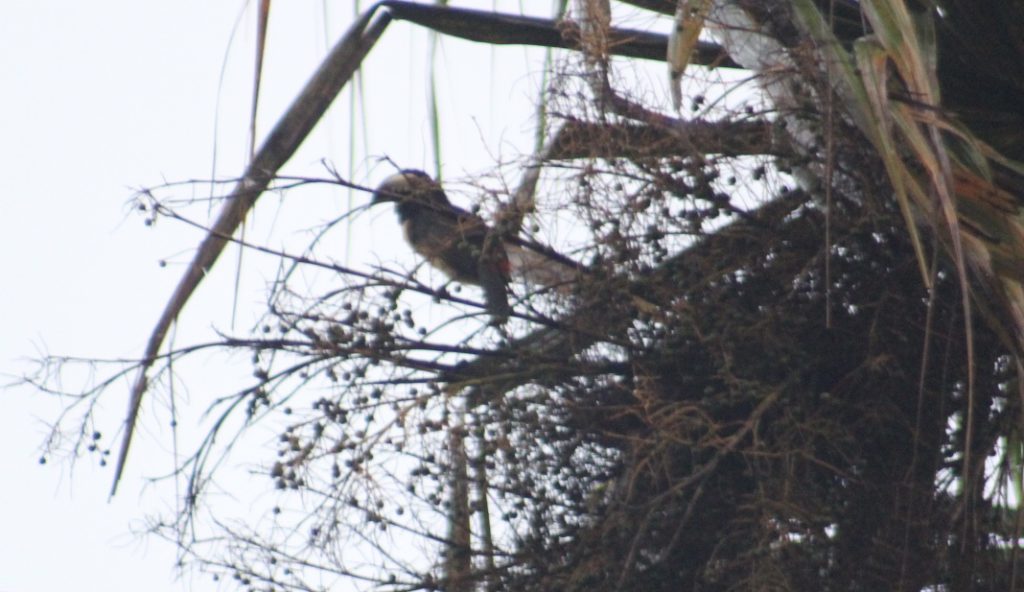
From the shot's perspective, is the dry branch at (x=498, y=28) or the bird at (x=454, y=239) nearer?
the bird at (x=454, y=239)

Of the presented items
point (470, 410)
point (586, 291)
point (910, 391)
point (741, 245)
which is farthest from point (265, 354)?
point (910, 391)

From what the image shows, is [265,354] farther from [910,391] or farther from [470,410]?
[910,391]

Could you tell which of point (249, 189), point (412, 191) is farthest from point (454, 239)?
point (249, 189)

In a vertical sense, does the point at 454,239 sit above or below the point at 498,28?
below

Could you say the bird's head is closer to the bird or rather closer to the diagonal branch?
the bird

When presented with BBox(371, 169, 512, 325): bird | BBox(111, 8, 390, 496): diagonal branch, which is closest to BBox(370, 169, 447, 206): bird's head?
BBox(371, 169, 512, 325): bird

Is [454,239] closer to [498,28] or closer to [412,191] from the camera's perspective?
[412,191]

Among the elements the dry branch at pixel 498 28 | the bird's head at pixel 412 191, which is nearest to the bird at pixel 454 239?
the bird's head at pixel 412 191

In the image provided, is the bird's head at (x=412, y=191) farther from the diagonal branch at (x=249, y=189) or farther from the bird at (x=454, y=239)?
the diagonal branch at (x=249, y=189)
